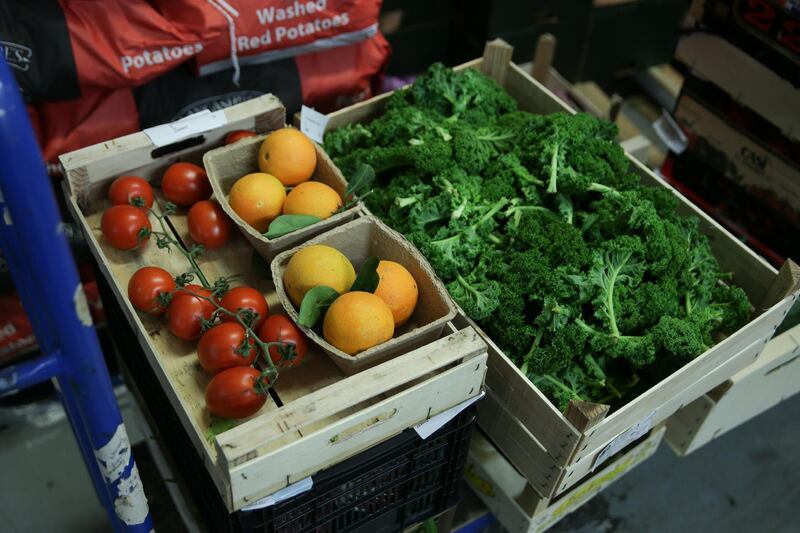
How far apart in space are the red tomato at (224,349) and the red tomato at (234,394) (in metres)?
0.04

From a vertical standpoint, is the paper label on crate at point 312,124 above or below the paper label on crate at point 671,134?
above

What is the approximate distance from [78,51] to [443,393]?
136cm

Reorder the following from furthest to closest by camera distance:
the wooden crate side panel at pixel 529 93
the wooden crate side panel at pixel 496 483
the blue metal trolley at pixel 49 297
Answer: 1. the wooden crate side panel at pixel 529 93
2. the wooden crate side panel at pixel 496 483
3. the blue metal trolley at pixel 49 297

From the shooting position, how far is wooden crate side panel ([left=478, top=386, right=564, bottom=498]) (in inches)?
66.5

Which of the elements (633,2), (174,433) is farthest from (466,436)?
(633,2)

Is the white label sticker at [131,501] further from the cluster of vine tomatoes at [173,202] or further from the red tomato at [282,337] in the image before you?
the cluster of vine tomatoes at [173,202]

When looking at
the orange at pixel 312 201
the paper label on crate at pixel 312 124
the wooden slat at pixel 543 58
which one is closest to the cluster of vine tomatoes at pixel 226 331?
the orange at pixel 312 201

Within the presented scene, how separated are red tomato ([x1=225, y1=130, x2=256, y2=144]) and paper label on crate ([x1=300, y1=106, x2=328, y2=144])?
7.0 inches

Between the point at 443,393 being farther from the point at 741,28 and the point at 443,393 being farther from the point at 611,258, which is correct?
the point at 741,28

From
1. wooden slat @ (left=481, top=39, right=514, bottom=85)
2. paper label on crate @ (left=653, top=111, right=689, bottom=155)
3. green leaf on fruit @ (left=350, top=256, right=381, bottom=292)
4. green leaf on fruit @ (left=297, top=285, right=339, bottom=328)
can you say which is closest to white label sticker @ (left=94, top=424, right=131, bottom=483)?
green leaf on fruit @ (left=297, top=285, right=339, bottom=328)

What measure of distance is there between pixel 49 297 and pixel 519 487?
56.8 inches

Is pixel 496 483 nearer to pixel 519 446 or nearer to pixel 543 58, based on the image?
pixel 519 446

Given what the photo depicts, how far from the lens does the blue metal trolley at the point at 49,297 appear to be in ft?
3.05

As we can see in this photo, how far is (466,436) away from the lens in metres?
1.65
